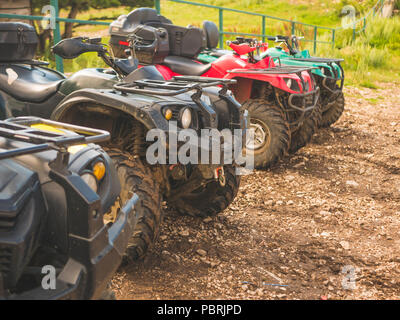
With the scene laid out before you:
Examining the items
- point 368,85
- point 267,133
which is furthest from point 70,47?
point 368,85

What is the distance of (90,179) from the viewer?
159 centimetres

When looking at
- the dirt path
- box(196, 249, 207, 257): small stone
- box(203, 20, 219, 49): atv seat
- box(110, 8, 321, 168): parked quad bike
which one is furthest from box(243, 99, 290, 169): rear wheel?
box(196, 249, 207, 257): small stone

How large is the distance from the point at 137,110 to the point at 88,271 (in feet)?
4.18

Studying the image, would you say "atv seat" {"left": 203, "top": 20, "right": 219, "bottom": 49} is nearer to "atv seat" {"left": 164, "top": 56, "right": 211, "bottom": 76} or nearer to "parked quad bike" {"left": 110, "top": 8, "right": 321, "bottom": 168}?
"parked quad bike" {"left": 110, "top": 8, "right": 321, "bottom": 168}

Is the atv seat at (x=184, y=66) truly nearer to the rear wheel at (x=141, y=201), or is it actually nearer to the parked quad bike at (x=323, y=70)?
the parked quad bike at (x=323, y=70)

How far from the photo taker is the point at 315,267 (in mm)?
2896

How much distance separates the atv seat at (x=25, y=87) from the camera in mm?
3205

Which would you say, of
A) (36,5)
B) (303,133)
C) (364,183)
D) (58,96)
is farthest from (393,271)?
(36,5)

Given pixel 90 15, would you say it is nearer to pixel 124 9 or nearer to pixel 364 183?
pixel 124 9

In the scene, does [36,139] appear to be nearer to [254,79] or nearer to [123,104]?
[123,104]

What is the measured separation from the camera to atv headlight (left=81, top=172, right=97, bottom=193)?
5.12 feet

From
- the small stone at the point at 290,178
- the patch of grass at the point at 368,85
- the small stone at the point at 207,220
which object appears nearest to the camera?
the small stone at the point at 207,220

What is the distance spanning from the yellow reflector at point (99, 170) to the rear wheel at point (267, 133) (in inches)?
128

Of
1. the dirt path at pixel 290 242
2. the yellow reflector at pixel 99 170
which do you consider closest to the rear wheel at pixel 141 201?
the dirt path at pixel 290 242
